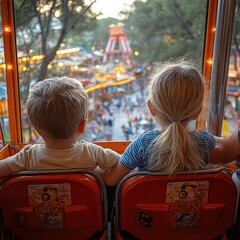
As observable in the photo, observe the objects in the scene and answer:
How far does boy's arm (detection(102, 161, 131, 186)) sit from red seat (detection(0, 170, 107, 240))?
0.32ft

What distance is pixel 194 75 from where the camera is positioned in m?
1.09

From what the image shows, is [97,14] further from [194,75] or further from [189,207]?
[189,207]

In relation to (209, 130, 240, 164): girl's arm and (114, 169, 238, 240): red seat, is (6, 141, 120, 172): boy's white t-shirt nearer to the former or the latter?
A: (114, 169, 238, 240): red seat

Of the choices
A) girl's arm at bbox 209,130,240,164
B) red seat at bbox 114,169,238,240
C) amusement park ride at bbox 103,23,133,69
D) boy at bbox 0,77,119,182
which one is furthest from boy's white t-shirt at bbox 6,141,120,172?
amusement park ride at bbox 103,23,133,69

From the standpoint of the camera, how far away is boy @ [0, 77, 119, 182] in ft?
3.49

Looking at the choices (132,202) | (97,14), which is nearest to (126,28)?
(97,14)

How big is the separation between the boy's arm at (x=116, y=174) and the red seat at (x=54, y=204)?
98mm

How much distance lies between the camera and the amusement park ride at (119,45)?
226 cm

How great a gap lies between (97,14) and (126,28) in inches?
12.7

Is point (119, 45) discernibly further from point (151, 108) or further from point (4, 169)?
point (4, 169)

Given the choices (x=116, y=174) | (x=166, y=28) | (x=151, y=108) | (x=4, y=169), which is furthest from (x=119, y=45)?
(x=4, y=169)

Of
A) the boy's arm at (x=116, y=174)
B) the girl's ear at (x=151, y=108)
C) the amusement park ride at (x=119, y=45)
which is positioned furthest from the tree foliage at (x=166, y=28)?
the boy's arm at (x=116, y=174)

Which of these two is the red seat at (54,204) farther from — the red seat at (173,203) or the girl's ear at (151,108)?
the girl's ear at (151,108)

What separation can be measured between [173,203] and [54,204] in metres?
0.42
